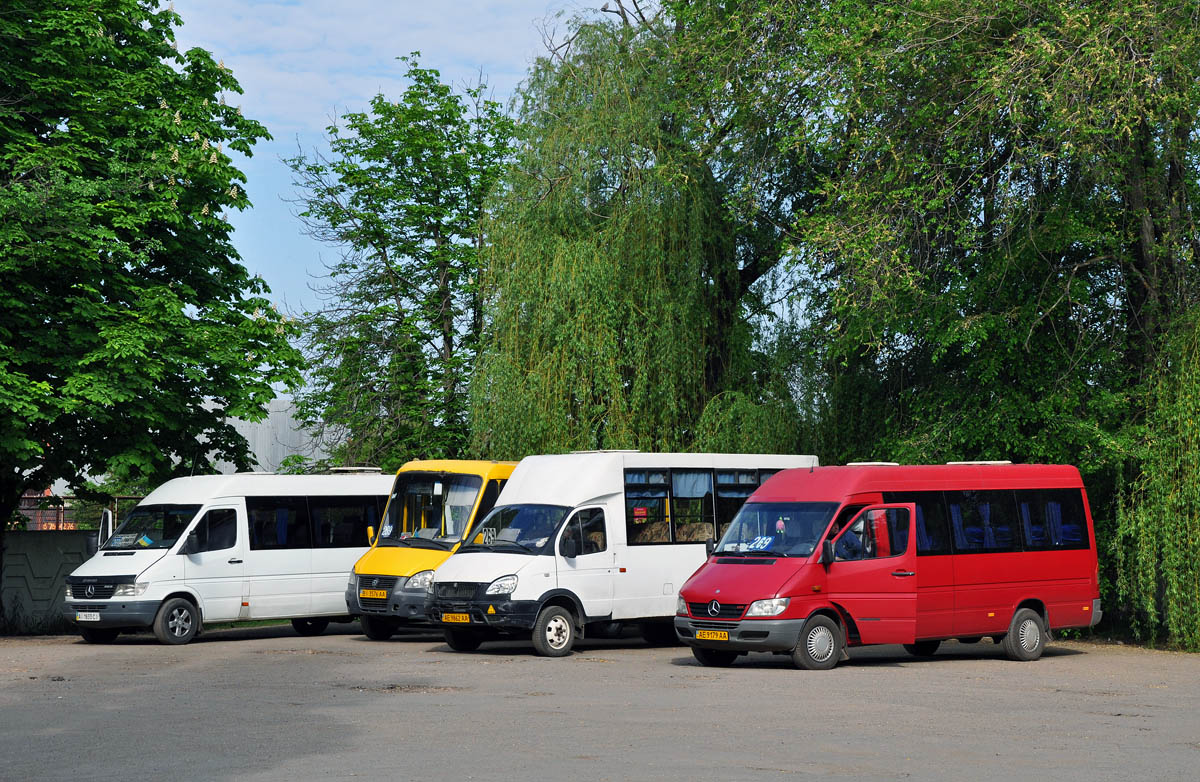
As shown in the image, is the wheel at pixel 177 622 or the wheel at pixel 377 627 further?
the wheel at pixel 377 627

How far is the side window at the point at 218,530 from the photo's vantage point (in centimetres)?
2286

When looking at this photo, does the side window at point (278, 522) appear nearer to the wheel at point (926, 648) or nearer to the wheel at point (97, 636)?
the wheel at point (97, 636)

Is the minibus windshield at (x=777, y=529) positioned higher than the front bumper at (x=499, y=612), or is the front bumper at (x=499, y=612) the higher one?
the minibus windshield at (x=777, y=529)

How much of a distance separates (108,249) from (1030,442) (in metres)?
15.7

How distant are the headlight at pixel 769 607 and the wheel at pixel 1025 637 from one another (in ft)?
13.0

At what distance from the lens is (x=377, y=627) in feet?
76.8

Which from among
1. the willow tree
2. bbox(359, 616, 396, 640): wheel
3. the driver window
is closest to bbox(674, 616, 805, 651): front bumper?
the driver window

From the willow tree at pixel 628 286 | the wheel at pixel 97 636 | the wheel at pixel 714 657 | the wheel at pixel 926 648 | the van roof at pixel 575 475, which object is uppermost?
the willow tree at pixel 628 286

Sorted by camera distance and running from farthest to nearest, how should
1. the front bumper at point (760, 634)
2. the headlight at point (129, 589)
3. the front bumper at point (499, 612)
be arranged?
the headlight at point (129, 589) → the front bumper at point (499, 612) → the front bumper at point (760, 634)

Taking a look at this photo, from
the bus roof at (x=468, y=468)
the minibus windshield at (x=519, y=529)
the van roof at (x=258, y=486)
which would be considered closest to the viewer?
the minibus windshield at (x=519, y=529)

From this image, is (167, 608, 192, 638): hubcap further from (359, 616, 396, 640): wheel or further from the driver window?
the driver window

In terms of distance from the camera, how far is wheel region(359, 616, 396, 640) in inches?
914

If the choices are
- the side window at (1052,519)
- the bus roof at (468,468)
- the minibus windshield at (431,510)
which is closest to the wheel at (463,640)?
the minibus windshield at (431,510)

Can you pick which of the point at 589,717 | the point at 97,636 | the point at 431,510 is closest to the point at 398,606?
the point at 431,510
